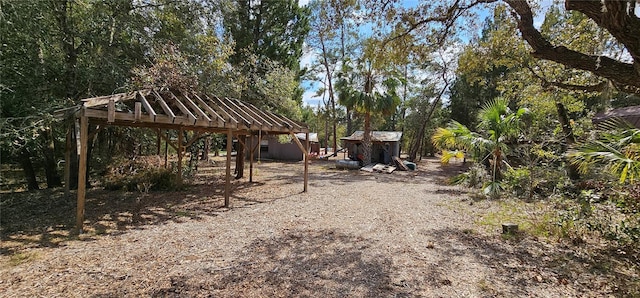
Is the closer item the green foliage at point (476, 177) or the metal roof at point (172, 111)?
the metal roof at point (172, 111)

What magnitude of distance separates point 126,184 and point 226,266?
7.06 metres

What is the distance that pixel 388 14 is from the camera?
6410 mm

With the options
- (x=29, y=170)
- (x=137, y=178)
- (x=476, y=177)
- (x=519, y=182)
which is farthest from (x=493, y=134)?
(x=29, y=170)

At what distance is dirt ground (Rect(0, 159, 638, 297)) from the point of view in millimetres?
3240

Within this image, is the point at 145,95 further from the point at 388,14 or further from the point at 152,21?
the point at 388,14

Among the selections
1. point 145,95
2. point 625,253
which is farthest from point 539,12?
point 145,95

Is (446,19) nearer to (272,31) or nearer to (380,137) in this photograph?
(272,31)

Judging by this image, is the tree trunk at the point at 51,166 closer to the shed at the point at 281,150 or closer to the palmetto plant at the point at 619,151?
the palmetto plant at the point at 619,151

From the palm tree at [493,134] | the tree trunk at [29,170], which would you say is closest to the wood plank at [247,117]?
the palm tree at [493,134]

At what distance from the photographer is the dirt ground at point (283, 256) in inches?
128

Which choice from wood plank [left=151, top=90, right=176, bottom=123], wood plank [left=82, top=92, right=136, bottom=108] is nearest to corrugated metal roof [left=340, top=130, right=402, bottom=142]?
wood plank [left=151, top=90, right=176, bottom=123]

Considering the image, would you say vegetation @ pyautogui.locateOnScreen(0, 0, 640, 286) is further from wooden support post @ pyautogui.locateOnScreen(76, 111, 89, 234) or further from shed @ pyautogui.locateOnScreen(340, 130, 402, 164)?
shed @ pyautogui.locateOnScreen(340, 130, 402, 164)

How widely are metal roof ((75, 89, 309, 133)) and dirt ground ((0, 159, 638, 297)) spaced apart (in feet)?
6.40

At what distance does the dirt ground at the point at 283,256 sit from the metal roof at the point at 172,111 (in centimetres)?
195
